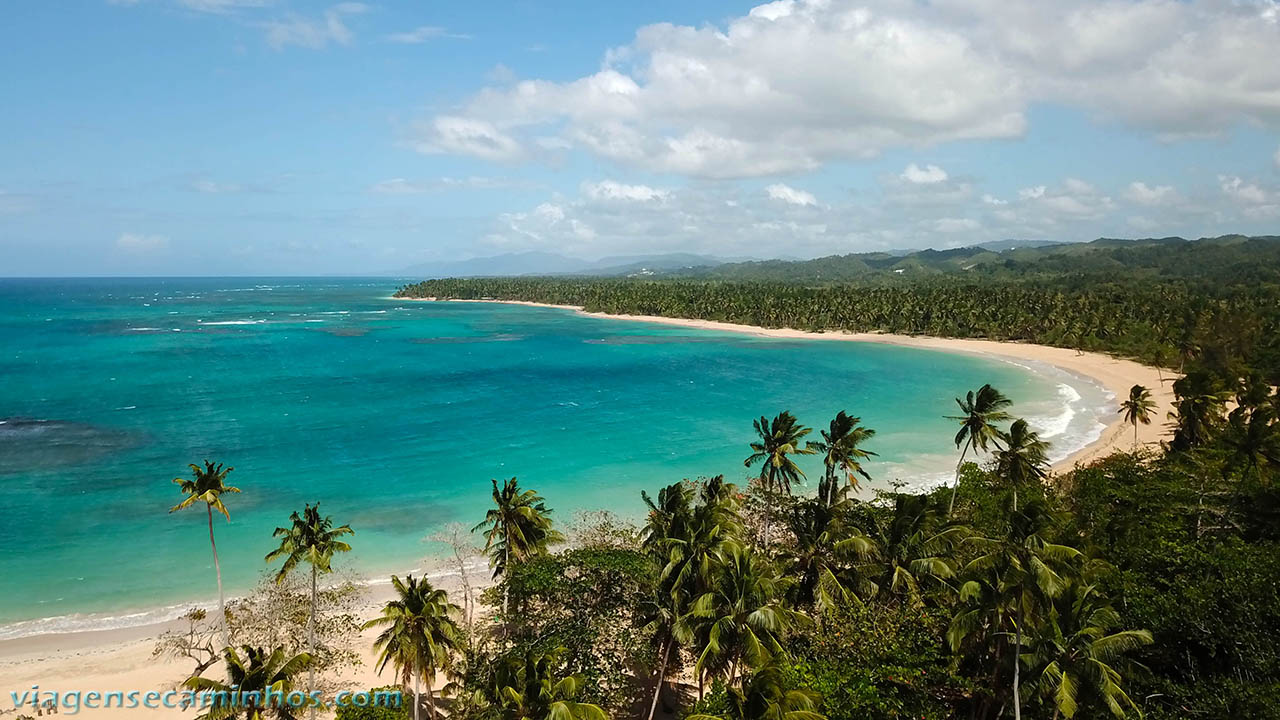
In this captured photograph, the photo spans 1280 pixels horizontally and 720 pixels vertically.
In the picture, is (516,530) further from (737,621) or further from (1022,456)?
(1022,456)

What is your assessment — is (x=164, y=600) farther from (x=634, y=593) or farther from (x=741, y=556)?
(x=741, y=556)

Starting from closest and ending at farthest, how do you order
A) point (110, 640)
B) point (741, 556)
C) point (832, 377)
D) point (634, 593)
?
point (741, 556)
point (634, 593)
point (110, 640)
point (832, 377)

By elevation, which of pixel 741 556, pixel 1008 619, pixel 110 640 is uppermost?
pixel 741 556

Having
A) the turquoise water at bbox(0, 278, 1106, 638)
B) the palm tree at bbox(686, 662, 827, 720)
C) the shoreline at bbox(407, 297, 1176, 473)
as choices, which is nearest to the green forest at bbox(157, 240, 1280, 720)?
the palm tree at bbox(686, 662, 827, 720)

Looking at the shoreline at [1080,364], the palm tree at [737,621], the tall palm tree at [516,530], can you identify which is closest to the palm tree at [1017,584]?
the palm tree at [737,621]

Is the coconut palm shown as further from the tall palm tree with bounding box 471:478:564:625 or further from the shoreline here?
the shoreline

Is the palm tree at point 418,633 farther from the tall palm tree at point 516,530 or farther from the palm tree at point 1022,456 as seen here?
the palm tree at point 1022,456

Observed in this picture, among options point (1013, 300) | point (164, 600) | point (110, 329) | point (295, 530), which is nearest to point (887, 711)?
point (295, 530)
